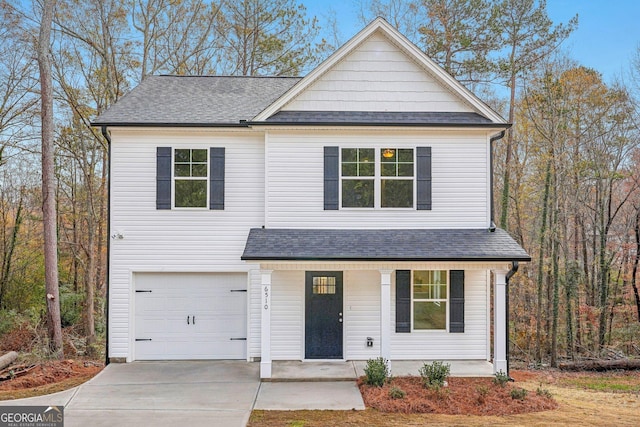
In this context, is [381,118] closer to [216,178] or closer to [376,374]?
[216,178]

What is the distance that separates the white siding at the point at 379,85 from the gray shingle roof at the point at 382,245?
3.03 metres

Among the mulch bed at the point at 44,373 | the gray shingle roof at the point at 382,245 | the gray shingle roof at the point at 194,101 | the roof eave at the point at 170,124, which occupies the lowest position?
the mulch bed at the point at 44,373

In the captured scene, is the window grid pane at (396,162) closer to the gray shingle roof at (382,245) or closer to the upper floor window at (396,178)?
the upper floor window at (396,178)

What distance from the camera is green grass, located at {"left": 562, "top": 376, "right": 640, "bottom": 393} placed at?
38.6 feet

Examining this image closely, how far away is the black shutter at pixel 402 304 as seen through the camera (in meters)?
10.7

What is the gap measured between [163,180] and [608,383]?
1302 cm

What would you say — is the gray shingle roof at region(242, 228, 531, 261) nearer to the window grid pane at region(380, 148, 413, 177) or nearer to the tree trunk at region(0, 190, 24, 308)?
the window grid pane at region(380, 148, 413, 177)

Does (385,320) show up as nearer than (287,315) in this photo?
Yes

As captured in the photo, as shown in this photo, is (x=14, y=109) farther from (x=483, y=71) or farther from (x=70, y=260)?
(x=483, y=71)

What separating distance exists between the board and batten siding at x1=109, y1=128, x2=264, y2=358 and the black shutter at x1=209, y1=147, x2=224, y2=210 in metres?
0.13

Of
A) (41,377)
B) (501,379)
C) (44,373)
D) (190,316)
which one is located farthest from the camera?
(190,316)

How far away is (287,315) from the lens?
10.8 metres

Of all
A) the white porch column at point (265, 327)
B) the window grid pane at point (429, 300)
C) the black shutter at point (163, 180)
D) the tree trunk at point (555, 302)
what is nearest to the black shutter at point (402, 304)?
the window grid pane at point (429, 300)

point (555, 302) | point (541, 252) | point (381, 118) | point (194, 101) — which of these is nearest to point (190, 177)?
point (194, 101)
